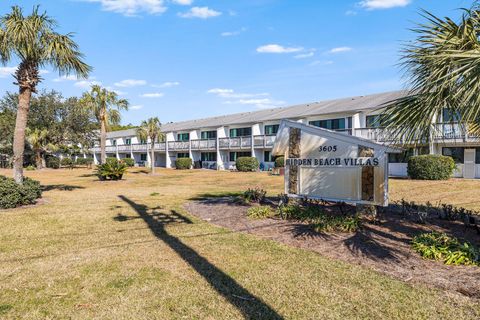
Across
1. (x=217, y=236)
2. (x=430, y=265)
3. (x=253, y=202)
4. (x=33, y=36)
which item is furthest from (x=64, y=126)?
(x=430, y=265)

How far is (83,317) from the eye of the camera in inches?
175

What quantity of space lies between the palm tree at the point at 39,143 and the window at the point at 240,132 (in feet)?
83.0

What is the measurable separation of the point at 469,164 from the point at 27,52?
27563 mm

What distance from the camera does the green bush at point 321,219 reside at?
8.53 m

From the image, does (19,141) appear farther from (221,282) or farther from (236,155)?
(236,155)

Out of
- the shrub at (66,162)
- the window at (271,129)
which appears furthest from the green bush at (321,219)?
the shrub at (66,162)

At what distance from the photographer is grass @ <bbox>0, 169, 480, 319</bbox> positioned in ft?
14.8

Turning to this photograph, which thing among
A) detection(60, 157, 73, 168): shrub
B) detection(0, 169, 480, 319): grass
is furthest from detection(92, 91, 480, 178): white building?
detection(0, 169, 480, 319): grass

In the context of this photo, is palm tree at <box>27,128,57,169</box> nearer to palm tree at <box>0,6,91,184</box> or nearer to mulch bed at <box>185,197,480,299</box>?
palm tree at <box>0,6,91,184</box>

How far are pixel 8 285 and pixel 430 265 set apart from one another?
6839 millimetres

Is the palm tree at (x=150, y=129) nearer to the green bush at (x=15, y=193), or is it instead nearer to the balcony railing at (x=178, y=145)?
the balcony railing at (x=178, y=145)

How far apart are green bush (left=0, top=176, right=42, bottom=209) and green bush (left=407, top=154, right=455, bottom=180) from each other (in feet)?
71.2

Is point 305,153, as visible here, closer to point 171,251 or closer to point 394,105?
point 394,105

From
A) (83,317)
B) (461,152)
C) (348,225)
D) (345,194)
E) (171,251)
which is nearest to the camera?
(83,317)
